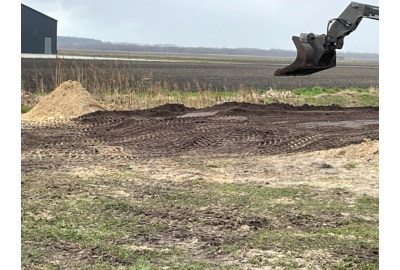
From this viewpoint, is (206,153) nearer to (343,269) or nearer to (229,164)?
(229,164)

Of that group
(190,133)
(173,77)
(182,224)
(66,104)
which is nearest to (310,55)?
(190,133)

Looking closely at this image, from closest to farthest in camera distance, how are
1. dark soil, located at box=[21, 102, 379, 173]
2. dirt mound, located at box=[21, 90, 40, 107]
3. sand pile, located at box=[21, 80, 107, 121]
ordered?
1. dark soil, located at box=[21, 102, 379, 173]
2. sand pile, located at box=[21, 80, 107, 121]
3. dirt mound, located at box=[21, 90, 40, 107]

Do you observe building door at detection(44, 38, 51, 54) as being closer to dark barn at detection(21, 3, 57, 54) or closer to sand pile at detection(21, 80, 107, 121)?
dark barn at detection(21, 3, 57, 54)

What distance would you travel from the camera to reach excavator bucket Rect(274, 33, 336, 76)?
13071mm

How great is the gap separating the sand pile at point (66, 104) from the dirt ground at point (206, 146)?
0.10ft

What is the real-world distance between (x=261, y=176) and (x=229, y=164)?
117 centimetres

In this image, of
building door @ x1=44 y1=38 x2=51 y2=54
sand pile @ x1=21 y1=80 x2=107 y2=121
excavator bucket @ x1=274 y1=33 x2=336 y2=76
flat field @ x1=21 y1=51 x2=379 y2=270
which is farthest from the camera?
building door @ x1=44 y1=38 x2=51 y2=54

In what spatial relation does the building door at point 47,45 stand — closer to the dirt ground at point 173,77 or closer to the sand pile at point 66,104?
the dirt ground at point 173,77

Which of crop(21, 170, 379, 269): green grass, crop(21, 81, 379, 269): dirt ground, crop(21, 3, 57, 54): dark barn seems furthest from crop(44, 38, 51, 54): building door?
crop(21, 170, 379, 269): green grass

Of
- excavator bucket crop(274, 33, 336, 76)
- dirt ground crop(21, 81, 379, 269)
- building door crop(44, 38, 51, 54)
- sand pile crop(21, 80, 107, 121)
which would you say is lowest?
dirt ground crop(21, 81, 379, 269)

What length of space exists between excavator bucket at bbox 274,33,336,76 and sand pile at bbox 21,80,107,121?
327 inches

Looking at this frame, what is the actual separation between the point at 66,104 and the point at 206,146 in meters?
7.26
